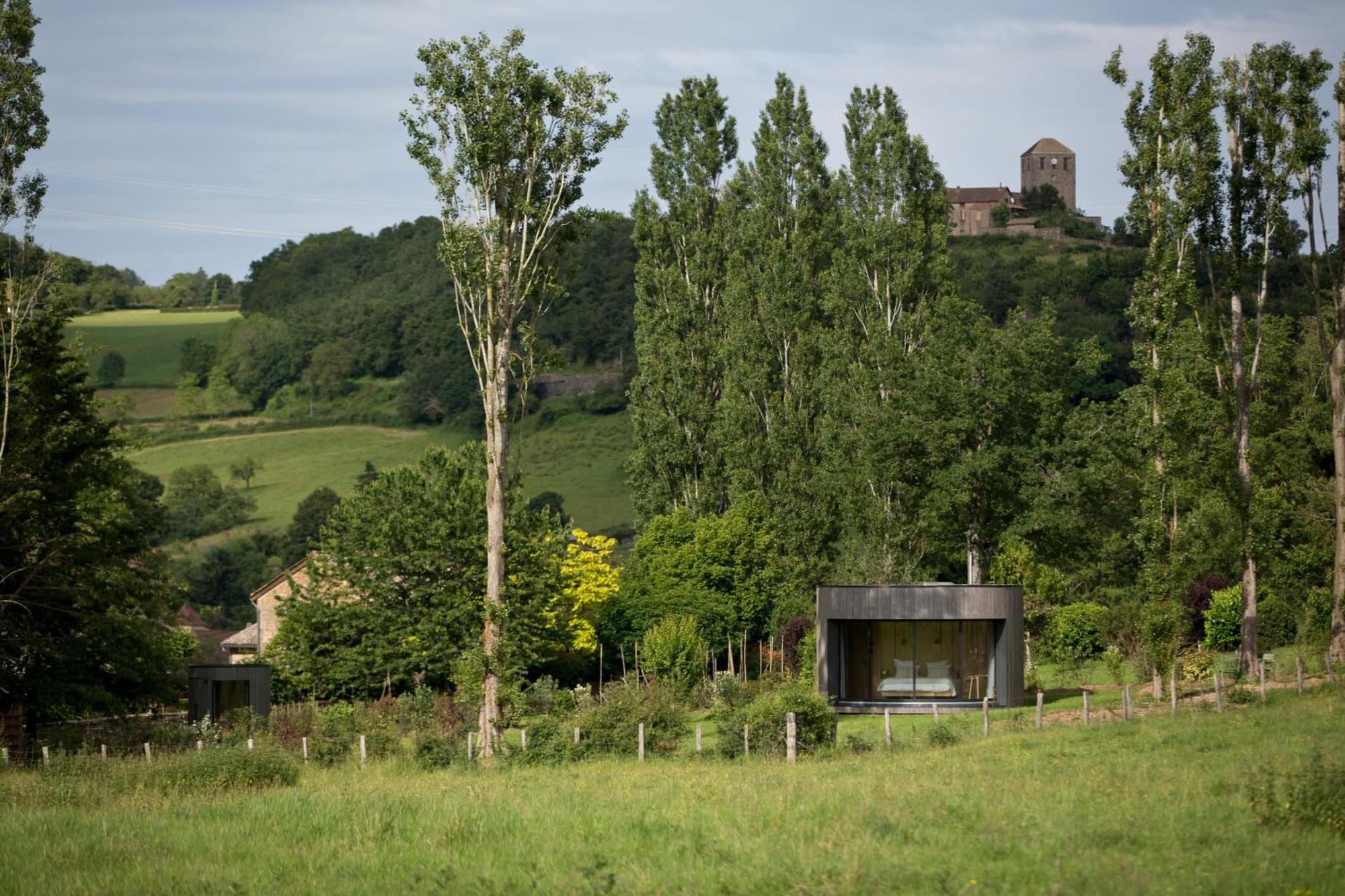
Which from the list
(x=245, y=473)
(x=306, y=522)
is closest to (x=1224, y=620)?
(x=306, y=522)

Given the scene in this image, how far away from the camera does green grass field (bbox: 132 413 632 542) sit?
10431cm

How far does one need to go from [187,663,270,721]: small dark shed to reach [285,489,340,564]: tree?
181 feet

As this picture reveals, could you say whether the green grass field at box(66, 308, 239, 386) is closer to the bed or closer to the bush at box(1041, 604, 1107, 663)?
the bush at box(1041, 604, 1107, 663)

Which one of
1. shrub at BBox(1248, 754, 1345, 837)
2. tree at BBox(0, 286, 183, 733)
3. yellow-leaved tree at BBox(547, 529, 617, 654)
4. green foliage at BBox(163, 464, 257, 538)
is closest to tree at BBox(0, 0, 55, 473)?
tree at BBox(0, 286, 183, 733)

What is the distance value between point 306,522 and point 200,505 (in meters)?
17.1

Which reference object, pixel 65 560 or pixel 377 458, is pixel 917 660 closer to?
pixel 65 560

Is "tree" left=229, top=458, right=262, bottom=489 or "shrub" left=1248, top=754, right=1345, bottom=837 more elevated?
"tree" left=229, top=458, right=262, bottom=489

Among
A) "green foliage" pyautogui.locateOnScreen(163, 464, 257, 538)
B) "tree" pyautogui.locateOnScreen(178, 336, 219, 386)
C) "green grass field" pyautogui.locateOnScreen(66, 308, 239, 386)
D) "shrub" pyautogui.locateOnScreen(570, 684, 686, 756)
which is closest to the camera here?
"shrub" pyautogui.locateOnScreen(570, 684, 686, 756)

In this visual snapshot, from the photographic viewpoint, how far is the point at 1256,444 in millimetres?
Result: 48344

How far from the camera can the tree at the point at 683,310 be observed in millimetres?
51656

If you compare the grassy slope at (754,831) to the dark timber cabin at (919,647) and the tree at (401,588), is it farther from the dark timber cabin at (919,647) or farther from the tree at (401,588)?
the tree at (401,588)

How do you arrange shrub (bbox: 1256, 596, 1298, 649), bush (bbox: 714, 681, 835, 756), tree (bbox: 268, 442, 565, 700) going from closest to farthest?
bush (bbox: 714, 681, 835, 756)
shrub (bbox: 1256, 596, 1298, 649)
tree (bbox: 268, 442, 565, 700)

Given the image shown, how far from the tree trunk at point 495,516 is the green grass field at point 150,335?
11998 cm

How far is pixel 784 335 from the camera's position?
49781mm
